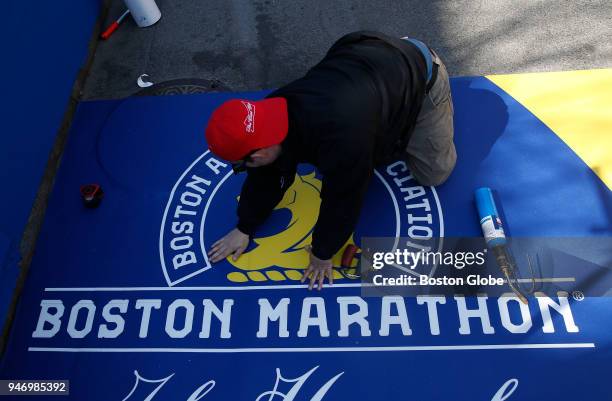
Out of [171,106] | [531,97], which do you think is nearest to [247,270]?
[171,106]

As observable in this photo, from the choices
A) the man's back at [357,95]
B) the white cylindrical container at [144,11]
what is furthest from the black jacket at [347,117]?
the white cylindrical container at [144,11]

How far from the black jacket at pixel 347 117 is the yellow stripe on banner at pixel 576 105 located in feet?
3.81

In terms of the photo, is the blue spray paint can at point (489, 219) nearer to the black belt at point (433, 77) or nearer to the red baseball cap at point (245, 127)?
the black belt at point (433, 77)

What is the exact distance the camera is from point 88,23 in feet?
13.1

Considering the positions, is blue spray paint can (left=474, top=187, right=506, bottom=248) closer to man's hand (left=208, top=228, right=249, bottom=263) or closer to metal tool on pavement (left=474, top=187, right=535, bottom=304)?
metal tool on pavement (left=474, top=187, right=535, bottom=304)

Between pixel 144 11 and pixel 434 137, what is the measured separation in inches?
104

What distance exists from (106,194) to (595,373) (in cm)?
285

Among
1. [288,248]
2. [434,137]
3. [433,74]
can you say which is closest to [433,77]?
[433,74]

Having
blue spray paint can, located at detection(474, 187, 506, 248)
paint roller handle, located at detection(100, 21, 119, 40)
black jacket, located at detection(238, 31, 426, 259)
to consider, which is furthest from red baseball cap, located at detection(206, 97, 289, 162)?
paint roller handle, located at detection(100, 21, 119, 40)

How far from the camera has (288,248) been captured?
286 centimetres

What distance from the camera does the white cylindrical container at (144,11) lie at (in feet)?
13.1

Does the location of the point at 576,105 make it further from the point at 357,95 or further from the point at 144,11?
the point at 144,11

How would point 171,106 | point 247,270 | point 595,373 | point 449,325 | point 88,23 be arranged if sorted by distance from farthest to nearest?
point 88,23 < point 171,106 < point 247,270 < point 449,325 < point 595,373

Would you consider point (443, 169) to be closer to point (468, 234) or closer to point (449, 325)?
point (468, 234)
